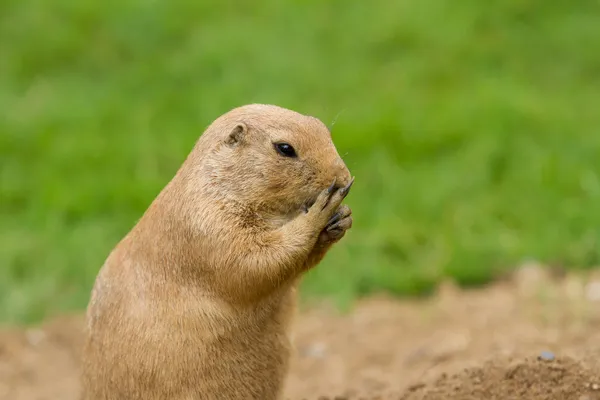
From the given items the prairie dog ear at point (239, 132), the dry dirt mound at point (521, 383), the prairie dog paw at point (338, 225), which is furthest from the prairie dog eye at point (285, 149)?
the dry dirt mound at point (521, 383)

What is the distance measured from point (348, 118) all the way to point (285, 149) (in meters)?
5.70

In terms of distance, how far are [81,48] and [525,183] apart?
Result: 217 inches

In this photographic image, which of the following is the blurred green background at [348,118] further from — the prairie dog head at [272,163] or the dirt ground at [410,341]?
the prairie dog head at [272,163]

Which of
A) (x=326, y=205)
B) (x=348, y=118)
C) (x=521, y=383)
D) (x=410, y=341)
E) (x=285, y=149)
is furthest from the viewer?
(x=348, y=118)

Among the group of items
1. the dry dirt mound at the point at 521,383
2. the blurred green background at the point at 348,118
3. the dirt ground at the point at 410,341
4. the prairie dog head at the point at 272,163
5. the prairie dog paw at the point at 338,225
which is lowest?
the dry dirt mound at the point at 521,383

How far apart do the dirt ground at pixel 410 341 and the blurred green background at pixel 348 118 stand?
12.6 inches

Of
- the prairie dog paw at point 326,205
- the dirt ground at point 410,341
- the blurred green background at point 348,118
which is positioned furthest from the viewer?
the blurred green background at point 348,118

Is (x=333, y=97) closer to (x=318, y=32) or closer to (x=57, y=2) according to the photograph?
(x=318, y=32)

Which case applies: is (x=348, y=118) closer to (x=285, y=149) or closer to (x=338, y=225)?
(x=285, y=149)

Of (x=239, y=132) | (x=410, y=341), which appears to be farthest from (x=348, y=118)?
(x=239, y=132)

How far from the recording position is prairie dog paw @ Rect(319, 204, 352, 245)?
4.25 metres

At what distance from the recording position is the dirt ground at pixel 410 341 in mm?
5648

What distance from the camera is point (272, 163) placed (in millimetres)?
4363

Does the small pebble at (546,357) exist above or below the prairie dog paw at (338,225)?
below
